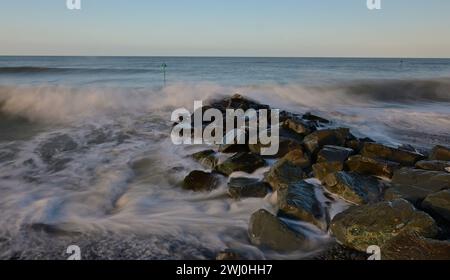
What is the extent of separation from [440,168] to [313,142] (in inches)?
70.2

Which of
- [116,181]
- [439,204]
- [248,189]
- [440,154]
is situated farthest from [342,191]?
[116,181]

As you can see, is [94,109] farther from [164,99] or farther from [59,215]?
[59,215]

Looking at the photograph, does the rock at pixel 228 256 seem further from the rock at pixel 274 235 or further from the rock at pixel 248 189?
the rock at pixel 248 189

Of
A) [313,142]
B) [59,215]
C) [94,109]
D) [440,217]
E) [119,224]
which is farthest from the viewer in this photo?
[94,109]

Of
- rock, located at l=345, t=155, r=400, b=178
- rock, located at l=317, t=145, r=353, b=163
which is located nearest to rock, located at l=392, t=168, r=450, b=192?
rock, located at l=345, t=155, r=400, b=178

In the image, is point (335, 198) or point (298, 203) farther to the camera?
point (335, 198)

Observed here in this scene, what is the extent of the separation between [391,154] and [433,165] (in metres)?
0.62

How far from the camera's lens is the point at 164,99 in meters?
13.2

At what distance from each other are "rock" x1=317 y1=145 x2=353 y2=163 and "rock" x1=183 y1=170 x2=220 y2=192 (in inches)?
60.1

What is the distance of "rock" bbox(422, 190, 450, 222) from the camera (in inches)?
148

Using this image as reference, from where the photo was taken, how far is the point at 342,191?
4.50 meters

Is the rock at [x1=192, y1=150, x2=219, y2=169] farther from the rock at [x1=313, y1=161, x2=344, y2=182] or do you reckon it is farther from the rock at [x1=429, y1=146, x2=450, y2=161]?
the rock at [x1=429, y1=146, x2=450, y2=161]

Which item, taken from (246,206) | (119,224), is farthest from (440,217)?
(119,224)

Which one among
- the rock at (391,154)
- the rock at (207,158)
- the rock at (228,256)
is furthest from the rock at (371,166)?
the rock at (228,256)
